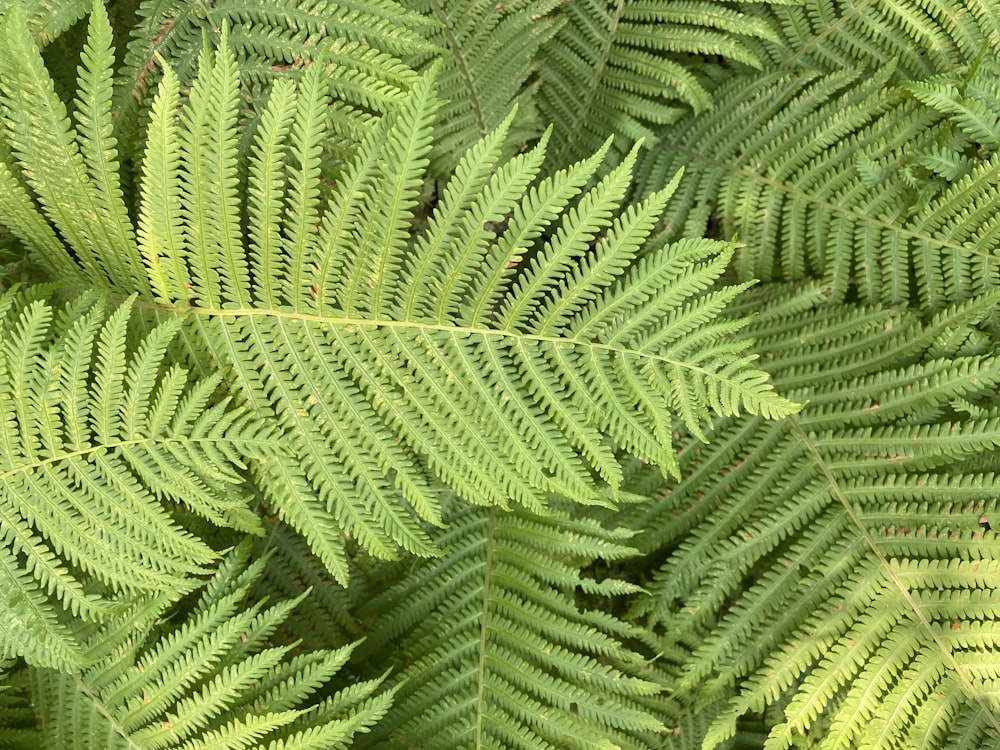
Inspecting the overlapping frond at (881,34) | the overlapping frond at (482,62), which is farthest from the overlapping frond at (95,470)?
the overlapping frond at (881,34)

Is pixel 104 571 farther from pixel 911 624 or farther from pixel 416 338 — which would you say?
pixel 911 624

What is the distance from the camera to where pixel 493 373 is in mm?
1657

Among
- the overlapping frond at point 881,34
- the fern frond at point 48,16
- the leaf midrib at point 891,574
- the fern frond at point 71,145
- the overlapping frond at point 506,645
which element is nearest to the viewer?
the fern frond at point 71,145

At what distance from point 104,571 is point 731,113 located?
2067 millimetres

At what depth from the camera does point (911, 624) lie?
1.87 meters

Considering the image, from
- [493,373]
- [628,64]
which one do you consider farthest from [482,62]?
[493,373]

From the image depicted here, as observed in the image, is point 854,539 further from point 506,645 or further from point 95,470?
point 95,470

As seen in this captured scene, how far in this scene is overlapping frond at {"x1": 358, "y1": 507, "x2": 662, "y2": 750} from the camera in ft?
6.45

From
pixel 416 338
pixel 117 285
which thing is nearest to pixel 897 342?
pixel 416 338

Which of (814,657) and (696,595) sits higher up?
(696,595)

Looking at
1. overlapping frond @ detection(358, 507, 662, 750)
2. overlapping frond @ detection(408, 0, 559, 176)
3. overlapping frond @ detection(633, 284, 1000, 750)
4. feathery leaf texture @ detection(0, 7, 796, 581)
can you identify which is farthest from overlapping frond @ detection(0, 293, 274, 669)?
overlapping frond @ detection(633, 284, 1000, 750)

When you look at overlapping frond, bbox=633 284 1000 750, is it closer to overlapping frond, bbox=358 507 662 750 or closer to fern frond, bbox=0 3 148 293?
overlapping frond, bbox=358 507 662 750

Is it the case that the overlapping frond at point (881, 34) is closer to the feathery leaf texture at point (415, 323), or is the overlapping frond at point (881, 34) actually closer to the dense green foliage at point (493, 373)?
the dense green foliage at point (493, 373)

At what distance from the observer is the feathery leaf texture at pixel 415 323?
1546 millimetres
